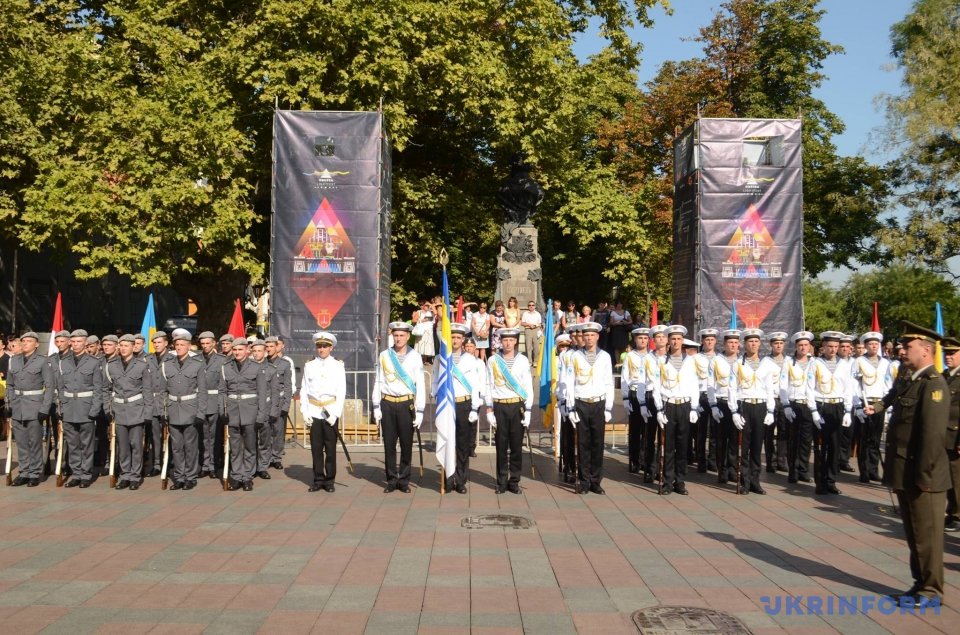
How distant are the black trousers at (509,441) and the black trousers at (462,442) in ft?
1.25

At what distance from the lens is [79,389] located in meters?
12.7

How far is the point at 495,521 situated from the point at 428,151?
75.1 feet

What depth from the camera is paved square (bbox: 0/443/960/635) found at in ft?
22.0

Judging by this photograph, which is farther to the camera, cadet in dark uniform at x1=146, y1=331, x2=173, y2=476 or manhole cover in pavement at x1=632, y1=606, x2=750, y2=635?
cadet in dark uniform at x1=146, y1=331, x2=173, y2=476

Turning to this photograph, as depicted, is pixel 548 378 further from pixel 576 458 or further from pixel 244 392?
pixel 244 392

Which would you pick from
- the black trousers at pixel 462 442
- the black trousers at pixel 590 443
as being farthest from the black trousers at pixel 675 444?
the black trousers at pixel 462 442

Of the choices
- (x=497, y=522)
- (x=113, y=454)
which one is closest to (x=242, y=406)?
(x=113, y=454)

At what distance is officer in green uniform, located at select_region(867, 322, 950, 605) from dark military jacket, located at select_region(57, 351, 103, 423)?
9686mm

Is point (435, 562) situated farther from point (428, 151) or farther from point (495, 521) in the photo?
point (428, 151)

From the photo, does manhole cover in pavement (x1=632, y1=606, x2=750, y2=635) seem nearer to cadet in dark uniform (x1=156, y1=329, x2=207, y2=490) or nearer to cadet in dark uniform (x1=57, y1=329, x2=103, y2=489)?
cadet in dark uniform (x1=156, y1=329, x2=207, y2=490)

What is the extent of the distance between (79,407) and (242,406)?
2.14 metres

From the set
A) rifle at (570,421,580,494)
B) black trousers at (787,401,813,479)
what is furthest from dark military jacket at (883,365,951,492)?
black trousers at (787,401,813,479)

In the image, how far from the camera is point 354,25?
75.3 ft

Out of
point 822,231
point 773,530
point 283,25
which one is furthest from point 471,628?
point 822,231
